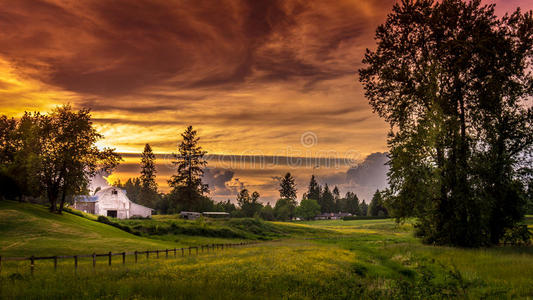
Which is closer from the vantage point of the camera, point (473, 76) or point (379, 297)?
point (379, 297)

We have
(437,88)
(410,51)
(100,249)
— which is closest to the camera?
(437,88)

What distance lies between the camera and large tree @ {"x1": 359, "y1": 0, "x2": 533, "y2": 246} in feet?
93.6

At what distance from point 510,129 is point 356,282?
861 inches

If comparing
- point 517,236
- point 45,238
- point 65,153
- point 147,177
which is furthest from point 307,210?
point 517,236

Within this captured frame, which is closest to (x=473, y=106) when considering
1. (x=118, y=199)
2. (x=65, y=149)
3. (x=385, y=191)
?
(x=385, y=191)

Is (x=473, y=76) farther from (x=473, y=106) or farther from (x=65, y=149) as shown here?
(x=65, y=149)

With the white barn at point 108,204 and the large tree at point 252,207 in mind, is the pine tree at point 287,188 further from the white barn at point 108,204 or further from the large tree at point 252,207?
the white barn at point 108,204

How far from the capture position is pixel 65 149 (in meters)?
61.4

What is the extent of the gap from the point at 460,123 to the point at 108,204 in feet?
297

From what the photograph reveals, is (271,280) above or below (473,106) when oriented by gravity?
below

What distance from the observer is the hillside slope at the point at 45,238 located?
35375mm

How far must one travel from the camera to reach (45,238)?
4075 cm

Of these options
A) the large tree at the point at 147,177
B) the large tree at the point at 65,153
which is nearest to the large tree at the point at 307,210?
the large tree at the point at 147,177

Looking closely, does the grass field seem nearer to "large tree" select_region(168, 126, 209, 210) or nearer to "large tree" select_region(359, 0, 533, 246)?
"large tree" select_region(359, 0, 533, 246)
